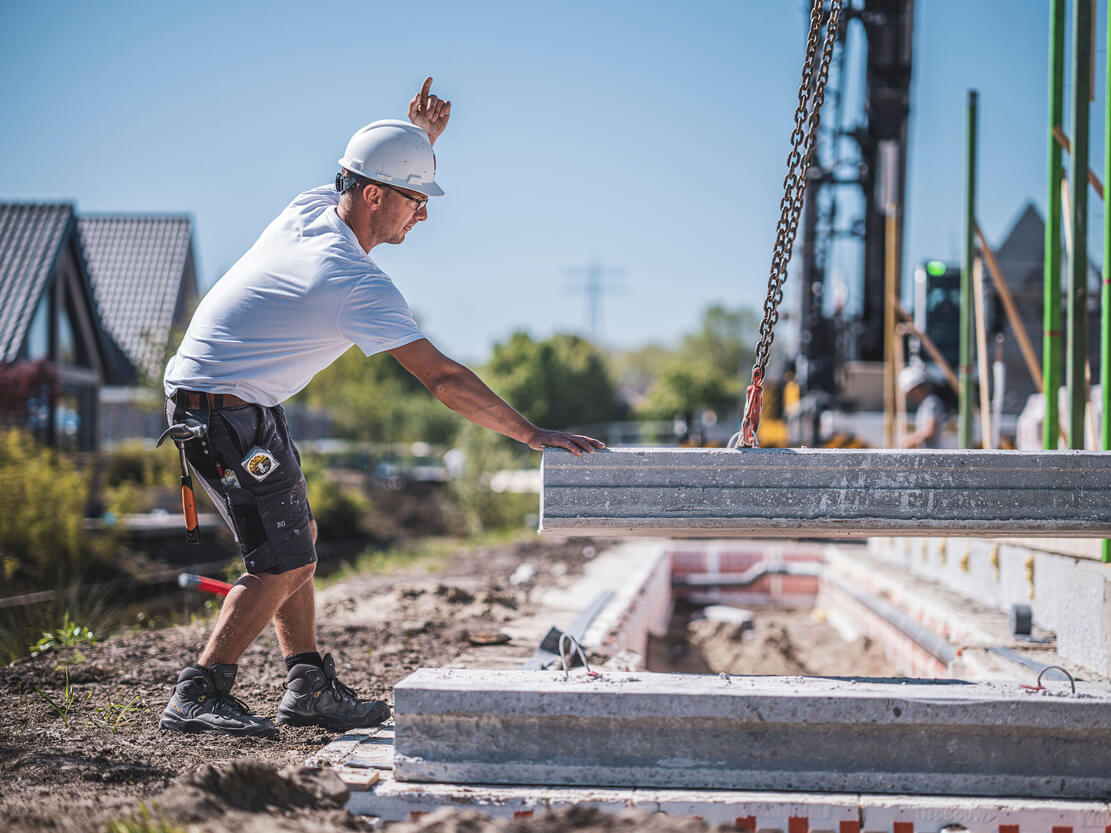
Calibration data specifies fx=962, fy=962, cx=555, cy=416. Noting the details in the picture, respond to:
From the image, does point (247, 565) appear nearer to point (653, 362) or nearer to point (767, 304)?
point (767, 304)

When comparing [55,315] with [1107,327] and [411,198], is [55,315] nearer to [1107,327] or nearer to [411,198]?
[411,198]

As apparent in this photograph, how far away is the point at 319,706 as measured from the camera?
3289 mm

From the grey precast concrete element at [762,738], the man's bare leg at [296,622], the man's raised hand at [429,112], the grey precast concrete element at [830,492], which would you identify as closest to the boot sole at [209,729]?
the man's bare leg at [296,622]

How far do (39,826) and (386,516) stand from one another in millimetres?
19645

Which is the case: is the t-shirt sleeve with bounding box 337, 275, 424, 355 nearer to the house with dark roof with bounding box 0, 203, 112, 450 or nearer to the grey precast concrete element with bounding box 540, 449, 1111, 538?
the grey precast concrete element with bounding box 540, 449, 1111, 538

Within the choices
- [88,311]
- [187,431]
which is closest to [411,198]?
[187,431]

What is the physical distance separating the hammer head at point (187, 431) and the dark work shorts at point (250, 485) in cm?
2

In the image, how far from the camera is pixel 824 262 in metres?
19.6

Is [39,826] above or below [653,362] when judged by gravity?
below

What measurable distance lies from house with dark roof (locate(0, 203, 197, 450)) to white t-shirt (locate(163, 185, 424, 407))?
12939mm

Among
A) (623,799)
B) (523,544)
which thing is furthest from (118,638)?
(523,544)

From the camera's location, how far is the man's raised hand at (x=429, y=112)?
3.80m

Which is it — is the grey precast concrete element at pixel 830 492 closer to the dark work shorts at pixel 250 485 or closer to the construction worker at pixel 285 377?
the construction worker at pixel 285 377

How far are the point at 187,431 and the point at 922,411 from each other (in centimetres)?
1080
